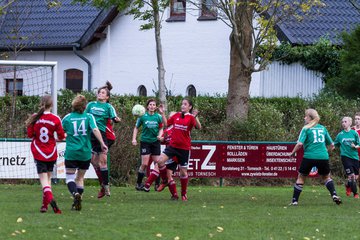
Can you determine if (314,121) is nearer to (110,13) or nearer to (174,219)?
(174,219)

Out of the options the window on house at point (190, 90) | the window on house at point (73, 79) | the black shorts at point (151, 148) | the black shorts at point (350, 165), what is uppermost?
the window on house at point (73, 79)

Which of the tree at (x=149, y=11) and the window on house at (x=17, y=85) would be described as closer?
the tree at (x=149, y=11)

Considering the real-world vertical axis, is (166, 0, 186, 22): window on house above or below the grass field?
above

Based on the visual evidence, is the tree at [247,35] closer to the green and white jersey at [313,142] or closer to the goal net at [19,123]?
the goal net at [19,123]

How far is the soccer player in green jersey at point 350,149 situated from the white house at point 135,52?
1392cm

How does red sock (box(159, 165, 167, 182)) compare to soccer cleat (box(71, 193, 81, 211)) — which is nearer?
soccer cleat (box(71, 193, 81, 211))

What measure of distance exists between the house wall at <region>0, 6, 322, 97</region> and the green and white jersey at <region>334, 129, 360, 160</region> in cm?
1432

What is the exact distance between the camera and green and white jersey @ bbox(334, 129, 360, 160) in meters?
20.6

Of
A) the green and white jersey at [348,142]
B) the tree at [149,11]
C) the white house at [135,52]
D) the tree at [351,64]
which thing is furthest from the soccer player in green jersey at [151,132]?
the white house at [135,52]

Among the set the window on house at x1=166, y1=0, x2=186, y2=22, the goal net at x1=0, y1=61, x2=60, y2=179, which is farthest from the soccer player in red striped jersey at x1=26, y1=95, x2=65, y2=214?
the window on house at x1=166, y1=0, x2=186, y2=22

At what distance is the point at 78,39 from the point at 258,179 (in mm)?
15551

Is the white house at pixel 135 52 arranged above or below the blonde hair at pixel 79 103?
above

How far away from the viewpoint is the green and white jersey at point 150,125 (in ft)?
66.5

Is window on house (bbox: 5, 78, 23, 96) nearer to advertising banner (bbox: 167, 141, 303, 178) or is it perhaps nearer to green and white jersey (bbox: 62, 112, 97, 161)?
advertising banner (bbox: 167, 141, 303, 178)
